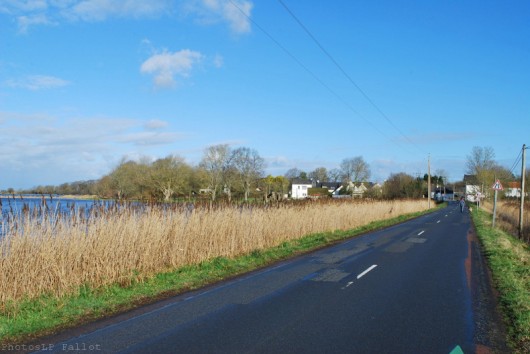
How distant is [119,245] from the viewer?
10102 mm

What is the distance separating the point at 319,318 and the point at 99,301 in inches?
164

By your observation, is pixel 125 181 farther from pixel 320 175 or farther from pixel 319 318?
pixel 320 175

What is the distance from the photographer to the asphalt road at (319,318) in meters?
5.75

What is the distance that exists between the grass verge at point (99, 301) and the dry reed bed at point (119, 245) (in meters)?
0.31

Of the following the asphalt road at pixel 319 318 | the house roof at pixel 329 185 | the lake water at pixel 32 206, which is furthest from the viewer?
the house roof at pixel 329 185

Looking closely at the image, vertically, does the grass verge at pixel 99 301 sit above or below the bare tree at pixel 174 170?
below

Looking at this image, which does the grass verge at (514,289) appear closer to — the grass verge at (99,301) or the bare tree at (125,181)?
the grass verge at (99,301)

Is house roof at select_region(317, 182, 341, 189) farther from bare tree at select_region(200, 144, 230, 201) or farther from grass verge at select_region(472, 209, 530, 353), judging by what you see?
grass verge at select_region(472, 209, 530, 353)

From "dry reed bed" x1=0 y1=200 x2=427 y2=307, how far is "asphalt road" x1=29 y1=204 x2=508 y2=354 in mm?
2124

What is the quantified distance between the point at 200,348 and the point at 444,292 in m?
5.93

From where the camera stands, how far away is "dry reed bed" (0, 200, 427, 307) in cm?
807

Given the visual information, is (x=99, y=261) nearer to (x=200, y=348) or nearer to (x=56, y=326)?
(x=56, y=326)

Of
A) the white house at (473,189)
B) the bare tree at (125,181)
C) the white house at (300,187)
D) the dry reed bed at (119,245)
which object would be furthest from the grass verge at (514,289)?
the white house at (300,187)

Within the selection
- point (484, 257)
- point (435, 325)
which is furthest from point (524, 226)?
point (435, 325)
